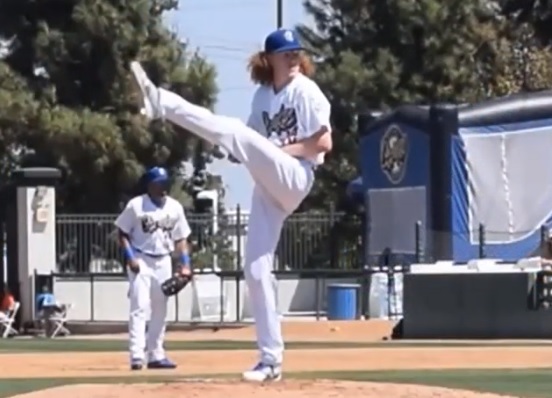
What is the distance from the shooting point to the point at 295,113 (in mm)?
11062

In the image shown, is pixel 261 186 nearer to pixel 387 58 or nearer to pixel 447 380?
pixel 447 380

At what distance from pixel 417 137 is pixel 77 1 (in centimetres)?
1193

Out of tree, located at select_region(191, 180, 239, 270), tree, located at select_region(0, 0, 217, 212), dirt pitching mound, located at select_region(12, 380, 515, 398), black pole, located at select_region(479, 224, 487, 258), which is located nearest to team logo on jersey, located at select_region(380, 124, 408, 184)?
black pole, located at select_region(479, 224, 487, 258)

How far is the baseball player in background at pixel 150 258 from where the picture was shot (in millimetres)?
16047

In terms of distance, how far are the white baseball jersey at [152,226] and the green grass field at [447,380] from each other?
2.05 meters

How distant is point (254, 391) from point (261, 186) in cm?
136

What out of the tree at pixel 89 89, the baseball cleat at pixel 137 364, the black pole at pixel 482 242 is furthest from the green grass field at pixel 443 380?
the tree at pixel 89 89

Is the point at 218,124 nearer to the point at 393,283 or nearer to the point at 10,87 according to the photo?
the point at 393,283

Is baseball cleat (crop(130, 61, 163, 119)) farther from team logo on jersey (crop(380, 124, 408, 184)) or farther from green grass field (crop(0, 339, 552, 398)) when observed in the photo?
team logo on jersey (crop(380, 124, 408, 184))

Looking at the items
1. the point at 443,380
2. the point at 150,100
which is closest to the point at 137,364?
the point at 443,380

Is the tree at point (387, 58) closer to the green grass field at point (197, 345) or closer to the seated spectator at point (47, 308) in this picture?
the seated spectator at point (47, 308)

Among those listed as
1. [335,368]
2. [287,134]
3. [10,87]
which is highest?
[10,87]

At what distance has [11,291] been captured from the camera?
3344cm

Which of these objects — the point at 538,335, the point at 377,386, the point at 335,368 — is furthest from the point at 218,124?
the point at 538,335
